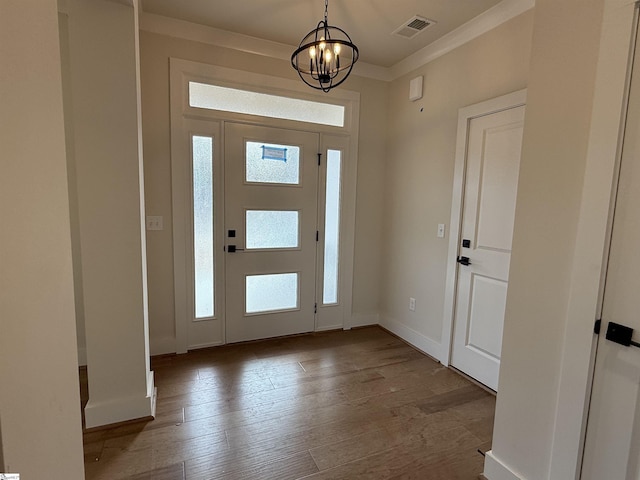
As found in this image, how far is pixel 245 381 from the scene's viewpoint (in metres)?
2.55

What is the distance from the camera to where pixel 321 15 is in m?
2.52

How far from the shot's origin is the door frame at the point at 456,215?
2.57 m

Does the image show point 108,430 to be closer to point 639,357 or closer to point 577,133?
point 639,357

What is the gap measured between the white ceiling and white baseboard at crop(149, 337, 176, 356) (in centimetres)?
272

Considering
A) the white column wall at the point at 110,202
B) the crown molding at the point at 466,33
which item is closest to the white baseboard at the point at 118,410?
the white column wall at the point at 110,202

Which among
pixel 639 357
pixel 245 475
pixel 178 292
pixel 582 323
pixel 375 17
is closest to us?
pixel 639 357

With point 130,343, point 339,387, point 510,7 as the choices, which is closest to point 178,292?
point 130,343

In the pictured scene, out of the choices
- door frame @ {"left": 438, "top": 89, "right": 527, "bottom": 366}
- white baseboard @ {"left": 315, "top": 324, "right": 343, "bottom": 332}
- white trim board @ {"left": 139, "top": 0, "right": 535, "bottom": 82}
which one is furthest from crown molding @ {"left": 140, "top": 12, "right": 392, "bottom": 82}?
white baseboard @ {"left": 315, "top": 324, "right": 343, "bottom": 332}

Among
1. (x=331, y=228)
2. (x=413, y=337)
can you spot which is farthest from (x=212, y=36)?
(x=413, y=337)

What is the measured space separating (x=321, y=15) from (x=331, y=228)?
1892mm

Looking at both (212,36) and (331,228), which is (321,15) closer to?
(212,36)

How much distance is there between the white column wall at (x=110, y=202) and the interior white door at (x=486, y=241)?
2.41 metres

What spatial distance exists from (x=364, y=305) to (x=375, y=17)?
277 cm

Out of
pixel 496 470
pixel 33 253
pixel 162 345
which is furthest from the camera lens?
pixel 162 345
